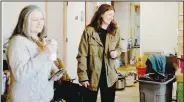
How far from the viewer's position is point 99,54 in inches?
77.3

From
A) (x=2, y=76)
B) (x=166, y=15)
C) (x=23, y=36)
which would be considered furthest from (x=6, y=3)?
(x=166, y=15)

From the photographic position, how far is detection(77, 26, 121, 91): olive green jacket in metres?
1.95

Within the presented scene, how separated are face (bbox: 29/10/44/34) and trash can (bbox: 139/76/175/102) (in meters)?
1.48

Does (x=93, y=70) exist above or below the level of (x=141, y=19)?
below

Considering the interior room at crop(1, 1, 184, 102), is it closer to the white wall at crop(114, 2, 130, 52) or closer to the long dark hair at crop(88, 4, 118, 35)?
the white wall at crop(114, 2, 130, 52)

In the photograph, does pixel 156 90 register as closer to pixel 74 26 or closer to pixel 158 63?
pixel 158 63

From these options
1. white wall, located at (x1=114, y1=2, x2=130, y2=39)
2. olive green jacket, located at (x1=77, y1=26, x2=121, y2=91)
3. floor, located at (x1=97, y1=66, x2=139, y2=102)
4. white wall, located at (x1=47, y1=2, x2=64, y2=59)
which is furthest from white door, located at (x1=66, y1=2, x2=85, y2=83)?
olive green jacket, located at (x1=77, y1=26, x2=121, y2=91)

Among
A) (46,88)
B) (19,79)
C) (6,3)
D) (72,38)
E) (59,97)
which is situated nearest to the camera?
(19,79)

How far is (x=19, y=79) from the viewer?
48.6 inches

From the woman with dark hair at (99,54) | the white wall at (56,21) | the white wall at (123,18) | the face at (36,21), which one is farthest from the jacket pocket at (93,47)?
the white wall at (123,18)

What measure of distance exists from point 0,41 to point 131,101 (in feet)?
6.44

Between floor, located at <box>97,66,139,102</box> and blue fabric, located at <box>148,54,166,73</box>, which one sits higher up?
blue fabric, located at <box>148,54,166,73</box>

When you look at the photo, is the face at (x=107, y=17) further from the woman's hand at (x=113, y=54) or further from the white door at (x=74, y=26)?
the white door at (x=74, y=26)

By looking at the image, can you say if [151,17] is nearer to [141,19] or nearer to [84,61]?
Answer: [141,19]
